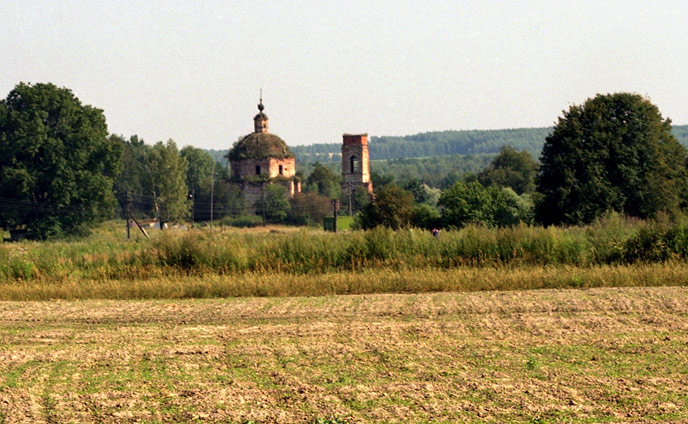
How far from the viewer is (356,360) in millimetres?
10586

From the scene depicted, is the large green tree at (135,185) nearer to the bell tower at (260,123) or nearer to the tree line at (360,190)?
the tree line at (360,190)

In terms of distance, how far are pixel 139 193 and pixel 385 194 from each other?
50.4m

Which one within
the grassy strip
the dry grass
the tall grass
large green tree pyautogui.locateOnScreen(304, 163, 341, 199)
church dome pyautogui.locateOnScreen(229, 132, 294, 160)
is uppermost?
church dome pyautogui.locateOnScreen(229, 132, 294, 160)

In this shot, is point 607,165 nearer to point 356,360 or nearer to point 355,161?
point 356,360

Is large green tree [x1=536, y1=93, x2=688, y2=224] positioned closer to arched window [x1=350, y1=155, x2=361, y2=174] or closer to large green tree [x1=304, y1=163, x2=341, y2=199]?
arched window [x1=350, y1=155, x2=361, y2=174]

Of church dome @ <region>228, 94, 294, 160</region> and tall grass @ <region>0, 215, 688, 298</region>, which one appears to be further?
church dome @ <region>228, 94, 294, 160</region>

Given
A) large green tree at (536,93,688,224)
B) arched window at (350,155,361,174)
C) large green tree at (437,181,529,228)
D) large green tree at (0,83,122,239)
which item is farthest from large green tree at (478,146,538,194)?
large green tree at (0,83,122,239)

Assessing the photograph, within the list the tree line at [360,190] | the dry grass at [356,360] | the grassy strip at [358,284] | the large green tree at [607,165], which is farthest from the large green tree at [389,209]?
the dry grass at [356,360]

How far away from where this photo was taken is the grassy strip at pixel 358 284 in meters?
16.7

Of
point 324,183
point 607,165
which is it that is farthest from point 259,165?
point 607,165

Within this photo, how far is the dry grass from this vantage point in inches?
338

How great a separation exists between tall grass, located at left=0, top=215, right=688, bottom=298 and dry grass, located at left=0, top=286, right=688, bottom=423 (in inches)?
149

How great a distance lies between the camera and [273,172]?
7081cm

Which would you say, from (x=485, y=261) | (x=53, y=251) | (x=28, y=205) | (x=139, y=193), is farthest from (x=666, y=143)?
(x=139, y=193)
